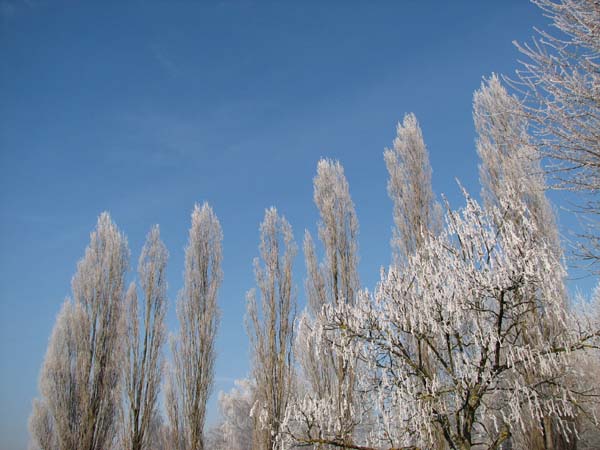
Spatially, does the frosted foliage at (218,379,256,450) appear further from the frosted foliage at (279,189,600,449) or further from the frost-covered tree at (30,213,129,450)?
the frosted foliage at (279,189,600,449)

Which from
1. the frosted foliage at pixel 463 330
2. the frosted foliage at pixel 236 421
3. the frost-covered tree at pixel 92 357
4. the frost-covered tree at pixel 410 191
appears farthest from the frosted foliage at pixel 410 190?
the frosted foliage at pixel 236 421

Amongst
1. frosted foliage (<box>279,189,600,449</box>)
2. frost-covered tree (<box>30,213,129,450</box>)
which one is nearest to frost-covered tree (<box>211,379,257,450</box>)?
frost-covered tree (<box>30,213,129,450</box>)

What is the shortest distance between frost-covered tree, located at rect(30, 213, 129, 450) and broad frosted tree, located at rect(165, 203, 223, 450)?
5.81ft

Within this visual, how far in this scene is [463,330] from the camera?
5387 millimetres

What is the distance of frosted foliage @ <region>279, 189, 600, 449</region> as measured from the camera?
434 cm

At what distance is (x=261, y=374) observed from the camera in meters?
10.6

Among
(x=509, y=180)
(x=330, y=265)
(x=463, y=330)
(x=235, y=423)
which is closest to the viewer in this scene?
(x=463, y=330)

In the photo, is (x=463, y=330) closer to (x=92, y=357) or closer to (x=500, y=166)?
(x=500, y=166)

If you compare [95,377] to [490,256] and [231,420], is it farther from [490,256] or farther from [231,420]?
[231,420]

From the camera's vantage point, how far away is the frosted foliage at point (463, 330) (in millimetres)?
4344

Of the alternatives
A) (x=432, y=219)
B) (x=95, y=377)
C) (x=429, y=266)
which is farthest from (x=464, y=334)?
(x=95, y=377)

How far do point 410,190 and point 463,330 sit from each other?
20.9 feet

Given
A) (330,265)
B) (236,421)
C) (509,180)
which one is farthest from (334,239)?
(236,421)

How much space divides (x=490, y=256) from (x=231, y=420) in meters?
32.1
